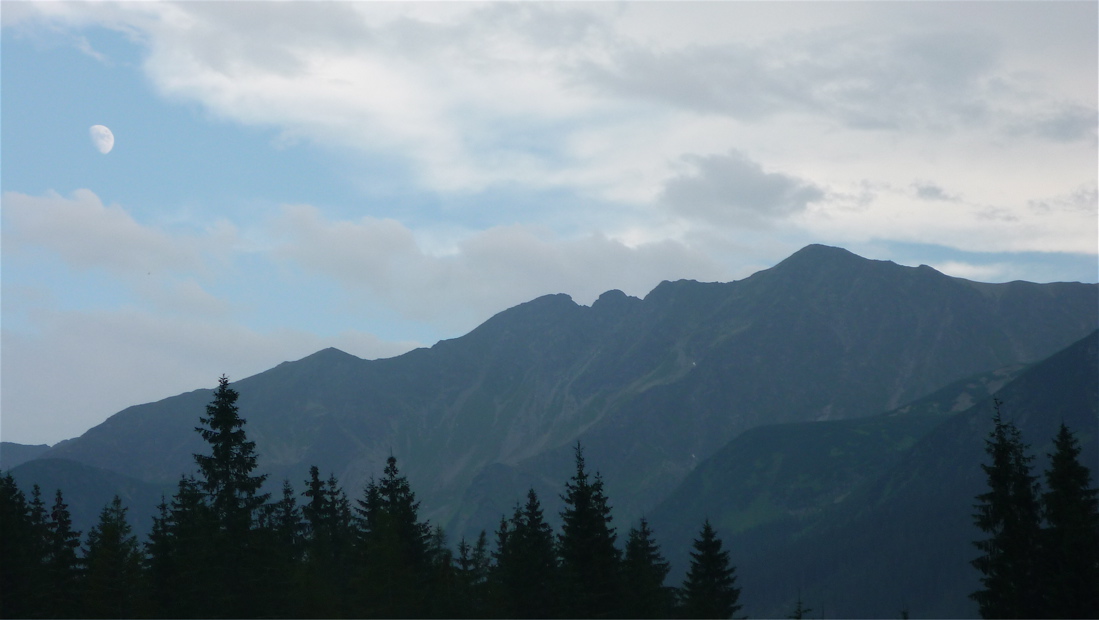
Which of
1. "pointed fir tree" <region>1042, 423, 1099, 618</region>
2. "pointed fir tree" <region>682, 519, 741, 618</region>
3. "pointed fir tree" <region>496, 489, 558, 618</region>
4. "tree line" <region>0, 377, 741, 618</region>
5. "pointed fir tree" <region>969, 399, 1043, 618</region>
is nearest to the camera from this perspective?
"pointed fir tree" <region>1042, 423, 1099, 618</region>

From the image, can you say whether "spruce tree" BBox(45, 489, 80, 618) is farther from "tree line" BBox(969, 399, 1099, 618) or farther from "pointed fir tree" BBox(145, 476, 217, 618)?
"tree line" BBox(969, 399, 1099, 618)

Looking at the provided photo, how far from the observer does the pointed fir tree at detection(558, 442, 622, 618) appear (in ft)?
189

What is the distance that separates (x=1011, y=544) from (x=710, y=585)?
29847 mm

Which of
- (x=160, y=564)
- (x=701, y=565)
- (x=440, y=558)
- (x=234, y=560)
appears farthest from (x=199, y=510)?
(x=701, y=565)

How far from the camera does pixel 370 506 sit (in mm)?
81750

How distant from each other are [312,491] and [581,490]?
32.8 m

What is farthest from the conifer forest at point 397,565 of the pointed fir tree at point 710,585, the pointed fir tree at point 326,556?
the pointed fir tree at point 710,585

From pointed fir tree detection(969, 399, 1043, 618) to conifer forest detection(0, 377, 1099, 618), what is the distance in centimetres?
7

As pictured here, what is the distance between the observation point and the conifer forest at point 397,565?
5081 centimetres

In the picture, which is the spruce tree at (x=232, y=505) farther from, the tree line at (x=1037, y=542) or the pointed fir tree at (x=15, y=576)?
the tree line at (x=1037, y=542)

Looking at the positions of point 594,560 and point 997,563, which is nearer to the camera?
point 997,563

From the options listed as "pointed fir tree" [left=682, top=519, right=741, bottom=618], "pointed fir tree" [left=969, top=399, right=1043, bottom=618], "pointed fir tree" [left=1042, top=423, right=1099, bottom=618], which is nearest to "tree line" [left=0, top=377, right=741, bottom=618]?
"pointed fir tree" [left=682, top=519, right=741, bottom=618]

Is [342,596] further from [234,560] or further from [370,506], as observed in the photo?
[370,506]

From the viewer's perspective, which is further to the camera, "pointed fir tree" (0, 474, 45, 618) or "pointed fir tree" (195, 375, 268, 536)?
"pointed fir tree" (195, 375, 268, 536)
